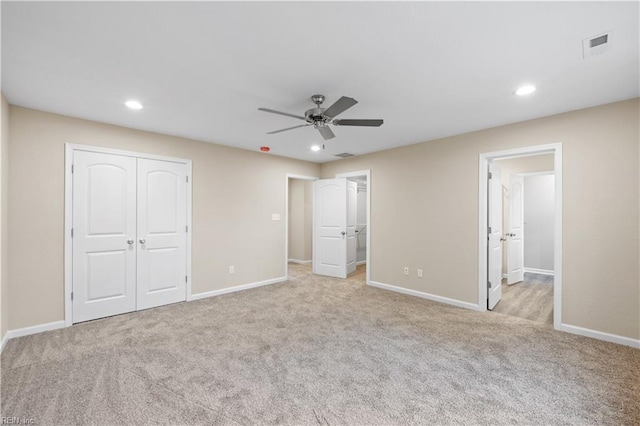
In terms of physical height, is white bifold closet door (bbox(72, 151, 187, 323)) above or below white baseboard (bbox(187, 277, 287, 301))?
above

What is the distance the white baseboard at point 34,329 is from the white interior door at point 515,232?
6972 mm

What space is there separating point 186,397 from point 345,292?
10.3 feet

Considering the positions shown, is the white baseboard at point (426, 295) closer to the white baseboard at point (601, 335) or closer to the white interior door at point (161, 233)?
the white baseboard at point (601, 335)

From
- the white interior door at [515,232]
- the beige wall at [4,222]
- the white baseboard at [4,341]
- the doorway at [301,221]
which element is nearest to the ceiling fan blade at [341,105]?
the beige wall at [4,222]

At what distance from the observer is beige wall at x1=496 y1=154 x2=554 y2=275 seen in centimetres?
533

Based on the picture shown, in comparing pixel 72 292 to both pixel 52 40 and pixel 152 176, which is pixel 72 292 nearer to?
pixel 152 176

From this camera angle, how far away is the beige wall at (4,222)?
2.74 meters

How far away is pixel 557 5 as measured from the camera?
159 cm

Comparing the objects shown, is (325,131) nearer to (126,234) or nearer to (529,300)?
(126,234)

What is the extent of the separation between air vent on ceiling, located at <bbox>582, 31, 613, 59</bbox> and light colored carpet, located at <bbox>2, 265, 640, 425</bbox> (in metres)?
2.53

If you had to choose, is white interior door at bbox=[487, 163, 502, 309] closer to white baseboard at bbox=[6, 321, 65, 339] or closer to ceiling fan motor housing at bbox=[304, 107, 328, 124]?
ceiling fan motor housing at bbox=[304, 107, 328, 124]

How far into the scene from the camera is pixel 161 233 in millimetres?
4098

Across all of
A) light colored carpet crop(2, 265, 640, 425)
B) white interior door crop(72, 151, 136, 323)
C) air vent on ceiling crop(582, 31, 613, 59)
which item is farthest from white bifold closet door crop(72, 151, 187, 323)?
air vent on ceiling crop(582, 31, 613, 59)

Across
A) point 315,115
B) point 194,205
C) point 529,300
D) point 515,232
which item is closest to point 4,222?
point 194,205
